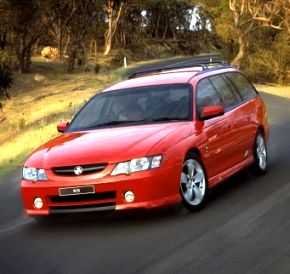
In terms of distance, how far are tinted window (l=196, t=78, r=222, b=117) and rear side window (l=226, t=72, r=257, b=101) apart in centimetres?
102

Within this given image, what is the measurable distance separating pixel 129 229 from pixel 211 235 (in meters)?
1.02

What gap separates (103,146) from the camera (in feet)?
25.8

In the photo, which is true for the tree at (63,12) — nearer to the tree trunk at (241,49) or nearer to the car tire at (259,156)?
the tree trunk at (241,49)

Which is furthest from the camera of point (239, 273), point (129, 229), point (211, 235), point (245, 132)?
point (245, 132)

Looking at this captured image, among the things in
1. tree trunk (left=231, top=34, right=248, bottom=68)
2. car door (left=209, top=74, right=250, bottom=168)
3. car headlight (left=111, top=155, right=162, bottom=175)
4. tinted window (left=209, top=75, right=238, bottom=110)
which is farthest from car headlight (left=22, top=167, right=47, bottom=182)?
tree trunk (left=231, top=34, right=248, bottom=68)

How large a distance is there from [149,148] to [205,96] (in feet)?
6.45

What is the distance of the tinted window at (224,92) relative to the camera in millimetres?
9914

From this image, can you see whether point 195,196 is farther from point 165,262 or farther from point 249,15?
point 249,15

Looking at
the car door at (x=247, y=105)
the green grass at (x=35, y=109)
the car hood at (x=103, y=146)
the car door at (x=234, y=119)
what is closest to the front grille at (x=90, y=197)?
the car hood at (x=103, y=146)

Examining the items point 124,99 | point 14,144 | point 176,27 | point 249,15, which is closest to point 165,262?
point 124,99

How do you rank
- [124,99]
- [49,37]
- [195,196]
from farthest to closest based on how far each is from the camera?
[49,37], [124,99], [195,196]

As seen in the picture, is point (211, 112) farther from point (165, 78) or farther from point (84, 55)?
point (84, 55)

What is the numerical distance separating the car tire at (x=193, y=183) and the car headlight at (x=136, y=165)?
46cm

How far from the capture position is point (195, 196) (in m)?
8.25
